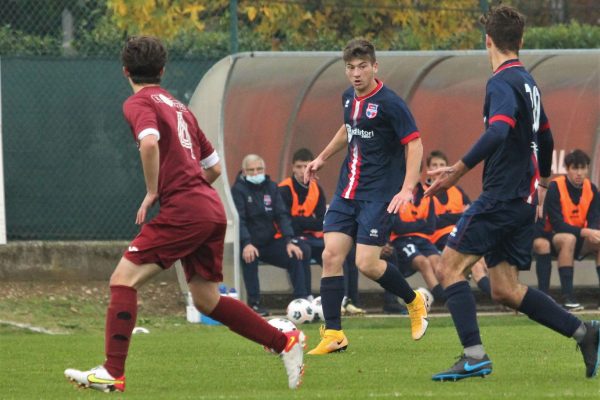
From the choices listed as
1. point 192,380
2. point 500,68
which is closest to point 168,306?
point 192,380

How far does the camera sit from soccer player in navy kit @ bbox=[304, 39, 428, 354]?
30.4ft

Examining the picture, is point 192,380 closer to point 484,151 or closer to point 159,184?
point 159,184

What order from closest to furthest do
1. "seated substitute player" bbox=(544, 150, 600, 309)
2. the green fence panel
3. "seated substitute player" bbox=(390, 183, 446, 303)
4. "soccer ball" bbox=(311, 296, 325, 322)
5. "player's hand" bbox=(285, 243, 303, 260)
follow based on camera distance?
"soccer ball" bbox=(311, 296, 325, 322) → "seated substitute player" bbox=(390, 183, 446, 303) → "player's hand" bbox=(285, 243, 303, 260) → "seated substitute player" bbox=(544, 150, 600, 309) → the green fence panel

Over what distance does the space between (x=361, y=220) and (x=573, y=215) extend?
5.70m

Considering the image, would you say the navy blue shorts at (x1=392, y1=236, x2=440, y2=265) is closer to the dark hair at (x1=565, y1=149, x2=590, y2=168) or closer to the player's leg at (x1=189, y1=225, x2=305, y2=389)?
the dark hair at (x1=565, y1=149, x2=590, y2=168)

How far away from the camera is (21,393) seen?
7293mm

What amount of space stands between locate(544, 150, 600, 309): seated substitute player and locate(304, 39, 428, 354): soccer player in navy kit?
5107 millimetres

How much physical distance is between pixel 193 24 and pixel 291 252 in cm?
364

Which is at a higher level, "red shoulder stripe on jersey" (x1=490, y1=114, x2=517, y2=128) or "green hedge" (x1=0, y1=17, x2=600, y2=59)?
"red shoulder stripe on jersey" (x1=490, y1=114, x2=517, y2=128)

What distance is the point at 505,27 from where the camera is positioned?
7352mm

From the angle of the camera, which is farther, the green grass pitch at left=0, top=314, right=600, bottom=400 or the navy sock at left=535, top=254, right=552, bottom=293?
the navy sock at left=535, top=254, right=552, bottom=293

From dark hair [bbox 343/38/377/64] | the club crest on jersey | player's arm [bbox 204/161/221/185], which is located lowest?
player's arm [bbox 204/161/221/185]

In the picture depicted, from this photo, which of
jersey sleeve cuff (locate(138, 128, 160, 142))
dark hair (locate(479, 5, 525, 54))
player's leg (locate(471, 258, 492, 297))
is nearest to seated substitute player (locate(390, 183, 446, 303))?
player's leg (locate(471, 258, 492, 297))

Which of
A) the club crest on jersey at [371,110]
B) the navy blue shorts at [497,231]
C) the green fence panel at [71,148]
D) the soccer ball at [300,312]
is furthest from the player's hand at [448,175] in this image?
the green fence panel at [71,148]
